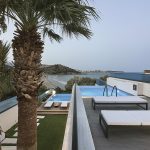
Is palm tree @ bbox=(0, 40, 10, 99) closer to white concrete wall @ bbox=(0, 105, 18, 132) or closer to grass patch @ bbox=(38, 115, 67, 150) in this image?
grass patch @ bbox=(38, 115, 67, 150)

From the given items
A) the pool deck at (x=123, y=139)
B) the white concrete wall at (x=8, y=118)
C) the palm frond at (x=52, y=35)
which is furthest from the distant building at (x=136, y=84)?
the pool deck at (x=123, y=139)

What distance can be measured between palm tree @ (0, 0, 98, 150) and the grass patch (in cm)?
409

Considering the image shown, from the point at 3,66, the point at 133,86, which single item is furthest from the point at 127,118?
the point at 133,86

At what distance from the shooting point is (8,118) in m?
13.7

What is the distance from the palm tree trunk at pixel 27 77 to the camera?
255 inches

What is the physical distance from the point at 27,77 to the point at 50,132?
281 inches

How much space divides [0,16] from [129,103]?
254 inches

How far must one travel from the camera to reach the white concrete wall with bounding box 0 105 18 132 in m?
12.8

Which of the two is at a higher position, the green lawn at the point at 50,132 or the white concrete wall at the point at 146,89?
the white concrete wall at the point at 146,89

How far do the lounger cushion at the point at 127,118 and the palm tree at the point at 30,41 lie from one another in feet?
6.32

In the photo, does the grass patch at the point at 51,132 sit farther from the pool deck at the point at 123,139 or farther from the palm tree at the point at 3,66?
the palm tree at the point at 3,66

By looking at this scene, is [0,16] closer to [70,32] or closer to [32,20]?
[32,20]

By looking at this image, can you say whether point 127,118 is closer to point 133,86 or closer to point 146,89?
point 146,89

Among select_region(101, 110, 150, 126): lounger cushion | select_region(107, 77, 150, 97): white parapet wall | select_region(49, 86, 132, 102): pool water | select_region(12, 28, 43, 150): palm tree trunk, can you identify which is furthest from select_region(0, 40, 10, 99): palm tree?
select_region(49, 86, 132, 102): pool water
